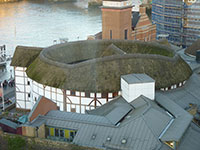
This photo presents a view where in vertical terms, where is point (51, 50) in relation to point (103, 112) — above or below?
above

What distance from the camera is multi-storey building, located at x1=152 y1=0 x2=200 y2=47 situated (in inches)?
2736

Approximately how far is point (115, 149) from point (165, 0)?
5598 centimetres

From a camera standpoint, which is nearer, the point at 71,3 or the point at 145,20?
the point at 145,20

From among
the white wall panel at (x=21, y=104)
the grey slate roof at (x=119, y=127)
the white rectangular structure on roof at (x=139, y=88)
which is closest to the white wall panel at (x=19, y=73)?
the white wall panel at (x=21, y=104)

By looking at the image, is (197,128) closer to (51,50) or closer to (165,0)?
(51,50)

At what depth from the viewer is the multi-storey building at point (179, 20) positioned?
6950 centimetres

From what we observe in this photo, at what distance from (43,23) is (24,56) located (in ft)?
190

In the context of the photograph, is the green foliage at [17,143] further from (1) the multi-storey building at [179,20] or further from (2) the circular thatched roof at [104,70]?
(1) the multi-storey building at [179,20]

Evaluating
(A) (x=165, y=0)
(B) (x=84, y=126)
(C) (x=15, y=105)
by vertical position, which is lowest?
(C) (x=15, y=105)

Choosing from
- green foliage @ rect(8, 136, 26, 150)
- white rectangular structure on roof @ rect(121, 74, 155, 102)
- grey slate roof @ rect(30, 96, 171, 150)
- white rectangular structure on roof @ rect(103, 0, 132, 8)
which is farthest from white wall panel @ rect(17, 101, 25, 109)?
white rectangular structure on roof @ rect(103, 0, 132, 8)

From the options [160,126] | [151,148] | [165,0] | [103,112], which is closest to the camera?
[151,148]

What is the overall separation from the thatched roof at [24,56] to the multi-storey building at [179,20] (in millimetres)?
34370

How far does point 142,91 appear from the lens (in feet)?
91.0

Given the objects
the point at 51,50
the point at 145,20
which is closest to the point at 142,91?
the point at 51,50
